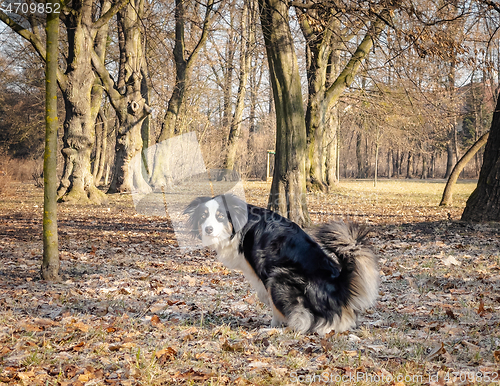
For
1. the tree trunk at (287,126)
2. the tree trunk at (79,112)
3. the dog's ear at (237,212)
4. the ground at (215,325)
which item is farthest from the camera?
the tree trunk at (79,112)

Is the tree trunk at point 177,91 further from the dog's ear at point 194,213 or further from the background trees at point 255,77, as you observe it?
the dog's ear at point 194,213

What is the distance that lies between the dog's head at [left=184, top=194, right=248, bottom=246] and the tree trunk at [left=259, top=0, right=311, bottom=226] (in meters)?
4.93

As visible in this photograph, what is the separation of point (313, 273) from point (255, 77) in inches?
1304

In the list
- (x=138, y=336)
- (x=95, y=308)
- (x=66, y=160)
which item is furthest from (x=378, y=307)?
(x=66, y=160)

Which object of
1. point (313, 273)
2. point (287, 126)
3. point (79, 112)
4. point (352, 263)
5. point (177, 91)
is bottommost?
point (313, 273)

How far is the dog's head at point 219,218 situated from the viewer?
4.84 m

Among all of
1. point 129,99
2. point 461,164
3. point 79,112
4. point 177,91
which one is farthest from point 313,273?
point 177,91

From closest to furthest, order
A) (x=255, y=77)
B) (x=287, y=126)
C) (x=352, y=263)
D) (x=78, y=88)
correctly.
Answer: (x=352, y=263) → (x=287, y=126) → (x=78, y=88) → (x=255, y=77)

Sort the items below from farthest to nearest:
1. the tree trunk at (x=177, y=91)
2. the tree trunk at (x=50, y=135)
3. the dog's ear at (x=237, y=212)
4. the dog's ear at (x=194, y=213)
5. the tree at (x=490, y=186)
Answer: the tree trunk at (x=177, y=91) < the tree at (x=490, y=186) < the tree trunk at (x=50, y=135) < the dog's ear at (x=194, y=213) < the dog's ear at (x=237, y=212)

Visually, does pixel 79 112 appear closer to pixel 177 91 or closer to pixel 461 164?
pixel 177 91

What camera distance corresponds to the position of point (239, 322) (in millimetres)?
4605

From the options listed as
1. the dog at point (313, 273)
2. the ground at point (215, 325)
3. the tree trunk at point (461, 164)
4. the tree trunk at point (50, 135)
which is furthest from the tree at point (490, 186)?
the tree trunk at point (50, 135)

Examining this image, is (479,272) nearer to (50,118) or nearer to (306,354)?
(306,354)

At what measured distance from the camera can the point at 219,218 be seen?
4945 millimetres
